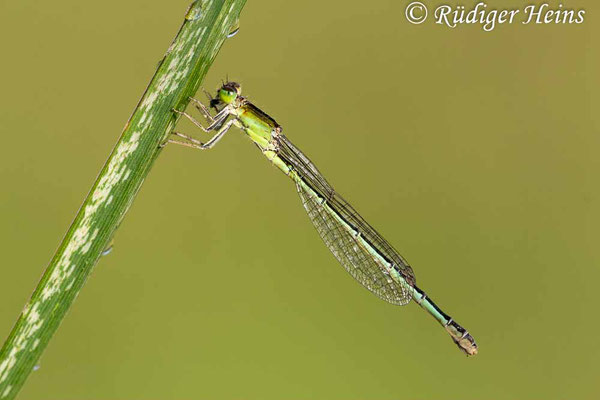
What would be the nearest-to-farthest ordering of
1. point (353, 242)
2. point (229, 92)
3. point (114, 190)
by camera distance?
1. point (114, 190)
2. point (229, 92)
3. point (353, 242)

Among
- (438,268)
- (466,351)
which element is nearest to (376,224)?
(438,268)

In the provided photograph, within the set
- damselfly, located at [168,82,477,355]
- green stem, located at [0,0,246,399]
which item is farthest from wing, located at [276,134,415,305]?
green stem, located at [0,0,246,399]

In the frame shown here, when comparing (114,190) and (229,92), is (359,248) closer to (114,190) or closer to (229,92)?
(229,92)

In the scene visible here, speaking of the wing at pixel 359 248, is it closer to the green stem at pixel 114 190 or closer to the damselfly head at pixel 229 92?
the damselfly head at pixel 229 92

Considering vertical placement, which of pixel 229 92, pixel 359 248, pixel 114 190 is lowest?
pixel 114 190

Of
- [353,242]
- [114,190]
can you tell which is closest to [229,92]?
[353,242]

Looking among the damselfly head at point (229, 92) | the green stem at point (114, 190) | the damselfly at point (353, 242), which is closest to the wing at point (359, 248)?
the damselfly at point (353, 242)

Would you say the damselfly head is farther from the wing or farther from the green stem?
the green stem

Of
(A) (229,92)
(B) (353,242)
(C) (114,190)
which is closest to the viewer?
(C) (114,190)
